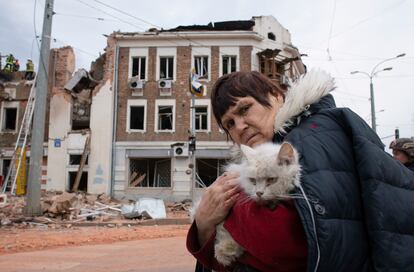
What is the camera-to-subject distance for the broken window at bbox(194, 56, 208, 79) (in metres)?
27.6

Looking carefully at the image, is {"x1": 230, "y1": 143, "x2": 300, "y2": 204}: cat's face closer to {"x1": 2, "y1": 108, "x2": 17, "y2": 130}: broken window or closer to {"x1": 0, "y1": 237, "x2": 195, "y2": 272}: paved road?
{"x1": 0, "y1": 237, "x2": 195, "y2": 272}: paved road

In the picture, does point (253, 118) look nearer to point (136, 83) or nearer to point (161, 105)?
point (161, 105)

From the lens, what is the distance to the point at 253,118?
6.19 ft

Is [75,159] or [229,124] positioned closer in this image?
[229,124]

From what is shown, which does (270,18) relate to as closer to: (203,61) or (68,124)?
(203,61)

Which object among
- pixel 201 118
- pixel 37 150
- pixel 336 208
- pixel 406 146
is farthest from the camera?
pixel 201 118

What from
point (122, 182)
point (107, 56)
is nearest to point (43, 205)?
point (122, 182)

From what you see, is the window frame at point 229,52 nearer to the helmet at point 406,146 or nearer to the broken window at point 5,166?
the broken window at point 5,166

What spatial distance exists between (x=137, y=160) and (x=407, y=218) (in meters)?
26.7

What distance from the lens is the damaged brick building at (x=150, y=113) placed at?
26.2 metres

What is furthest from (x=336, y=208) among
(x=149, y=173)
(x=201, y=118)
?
(x=149, y=173)

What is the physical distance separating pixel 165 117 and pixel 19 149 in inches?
409

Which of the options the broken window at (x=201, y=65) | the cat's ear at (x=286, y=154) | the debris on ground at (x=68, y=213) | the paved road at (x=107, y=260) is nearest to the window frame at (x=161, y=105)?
the broken window at (x=201, y=65)

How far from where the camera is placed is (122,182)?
85.0 ft
